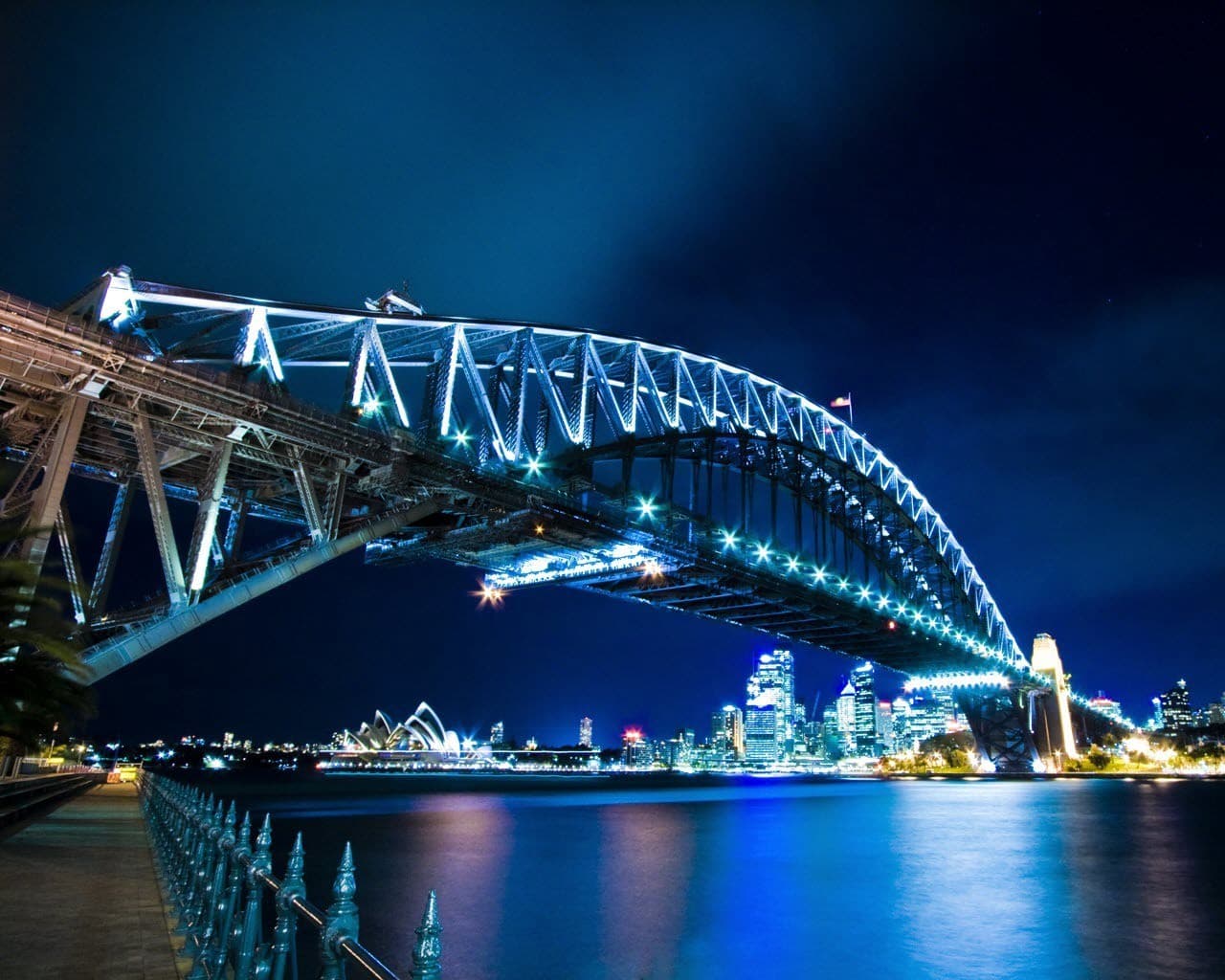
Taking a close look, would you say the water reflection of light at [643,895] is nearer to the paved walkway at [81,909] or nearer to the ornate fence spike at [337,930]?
the paved walkway at [81,909]

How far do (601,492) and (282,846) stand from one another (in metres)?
21.6

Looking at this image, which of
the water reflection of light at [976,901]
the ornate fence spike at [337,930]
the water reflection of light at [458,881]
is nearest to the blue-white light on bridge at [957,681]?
the water reflection of light at [976,901]

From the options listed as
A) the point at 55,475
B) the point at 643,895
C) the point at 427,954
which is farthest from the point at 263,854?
the point at 55,475

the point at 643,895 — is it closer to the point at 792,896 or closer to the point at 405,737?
the point at 792,896

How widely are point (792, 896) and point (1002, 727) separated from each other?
8858 centimetres

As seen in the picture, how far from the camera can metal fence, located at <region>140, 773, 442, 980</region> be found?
→ 11.7 ft

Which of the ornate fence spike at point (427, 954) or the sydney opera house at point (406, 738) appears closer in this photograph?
the ornate fence spike at point (427, 954)

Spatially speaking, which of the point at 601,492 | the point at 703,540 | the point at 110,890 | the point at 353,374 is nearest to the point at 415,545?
the point at 601,492

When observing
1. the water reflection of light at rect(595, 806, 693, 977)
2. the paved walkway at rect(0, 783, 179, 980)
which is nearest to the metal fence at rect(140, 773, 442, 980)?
the paved walkway at rect(0, 783, 179, 980)

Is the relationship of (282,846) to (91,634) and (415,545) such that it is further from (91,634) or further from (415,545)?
(415,545)

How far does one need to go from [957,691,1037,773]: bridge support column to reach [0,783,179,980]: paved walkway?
93.1m

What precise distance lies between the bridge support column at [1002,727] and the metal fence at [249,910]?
95.7m

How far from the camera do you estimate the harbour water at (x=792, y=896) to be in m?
14.0

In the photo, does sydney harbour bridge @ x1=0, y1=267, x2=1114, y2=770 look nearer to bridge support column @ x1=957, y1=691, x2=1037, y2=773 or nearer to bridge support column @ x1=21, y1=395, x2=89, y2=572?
bridge support column @ x1=21, y1=395, x2=89, y2=572
